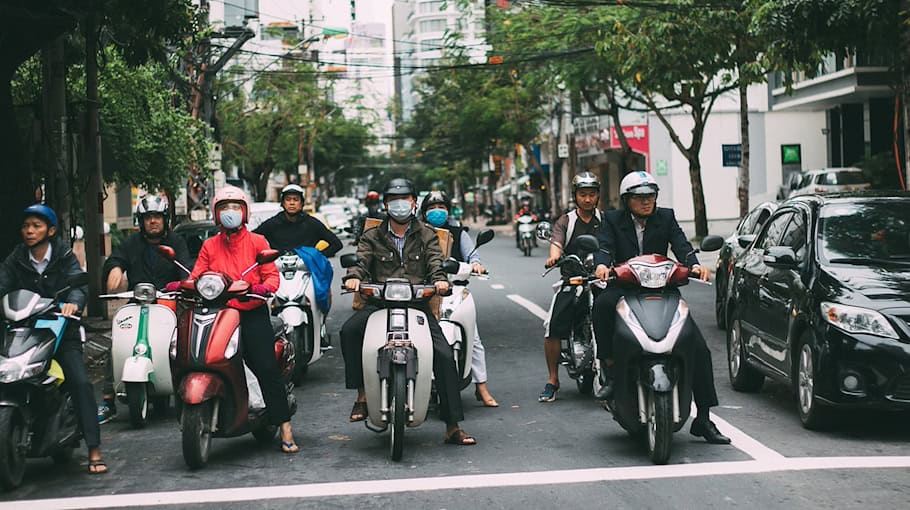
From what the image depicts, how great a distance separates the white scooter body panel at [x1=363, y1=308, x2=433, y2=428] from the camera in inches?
296

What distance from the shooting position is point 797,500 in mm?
6293

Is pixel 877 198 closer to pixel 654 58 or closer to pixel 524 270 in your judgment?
pixel 654 58

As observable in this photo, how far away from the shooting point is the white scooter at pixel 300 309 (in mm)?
10938

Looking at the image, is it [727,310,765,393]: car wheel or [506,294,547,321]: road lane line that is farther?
[506,294,547,321]: road lane line

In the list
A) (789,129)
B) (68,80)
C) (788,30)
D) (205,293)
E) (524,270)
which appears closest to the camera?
(205,293)

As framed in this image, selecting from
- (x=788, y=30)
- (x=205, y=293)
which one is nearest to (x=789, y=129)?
(x=788, y=30)

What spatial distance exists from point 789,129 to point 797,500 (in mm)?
45957

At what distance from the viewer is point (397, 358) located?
7.38 metres

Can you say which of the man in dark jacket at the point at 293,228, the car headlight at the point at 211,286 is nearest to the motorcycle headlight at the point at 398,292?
the car headlight at the point at 211,286

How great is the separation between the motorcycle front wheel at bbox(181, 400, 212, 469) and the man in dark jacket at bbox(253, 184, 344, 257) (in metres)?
4.18

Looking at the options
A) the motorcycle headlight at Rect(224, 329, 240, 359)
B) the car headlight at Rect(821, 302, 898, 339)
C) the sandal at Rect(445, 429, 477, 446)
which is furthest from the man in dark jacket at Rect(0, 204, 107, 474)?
the car headlight at Rect(821, 302, 898, 339)

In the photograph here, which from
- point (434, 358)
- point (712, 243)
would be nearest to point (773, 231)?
point (712, 243)

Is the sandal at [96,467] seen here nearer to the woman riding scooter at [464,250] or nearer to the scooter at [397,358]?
the scooter at [397,358]

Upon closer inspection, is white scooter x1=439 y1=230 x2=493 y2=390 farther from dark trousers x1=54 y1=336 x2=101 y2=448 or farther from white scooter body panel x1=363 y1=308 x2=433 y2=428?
dark trousers x1=54 y1=336 x2=101 y2=448
